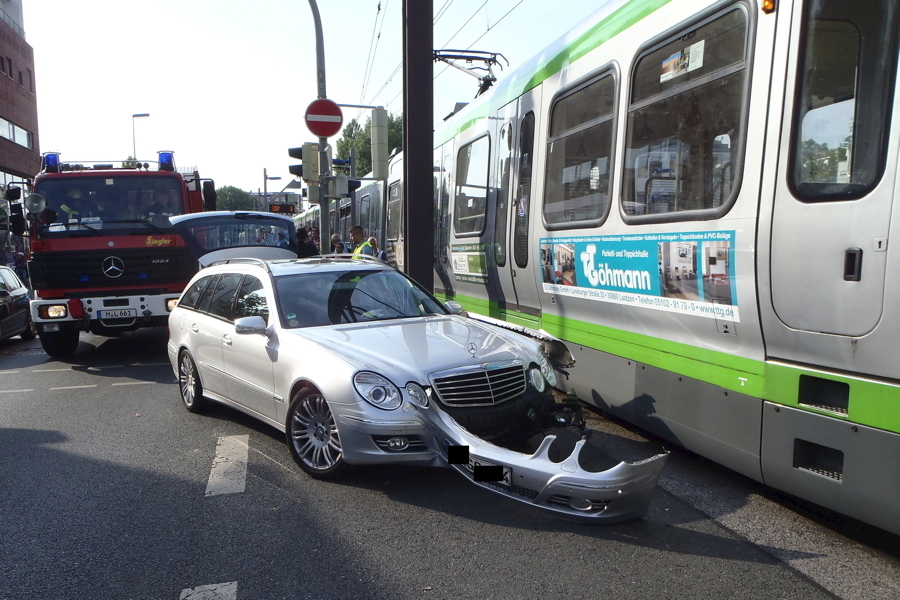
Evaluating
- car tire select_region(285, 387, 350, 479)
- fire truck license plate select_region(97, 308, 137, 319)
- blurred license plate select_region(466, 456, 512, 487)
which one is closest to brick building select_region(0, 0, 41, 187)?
fire truck license plate select_region(97, 308, 137, 319)

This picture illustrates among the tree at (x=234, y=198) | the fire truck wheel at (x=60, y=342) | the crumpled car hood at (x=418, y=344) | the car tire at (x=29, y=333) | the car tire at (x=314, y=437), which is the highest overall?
Result: the tree at (x=234, y=198)

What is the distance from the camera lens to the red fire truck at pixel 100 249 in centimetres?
1067

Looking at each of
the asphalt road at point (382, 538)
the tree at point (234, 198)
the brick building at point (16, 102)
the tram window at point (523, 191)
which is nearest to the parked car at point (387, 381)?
the asphalt road at point (382, 538)

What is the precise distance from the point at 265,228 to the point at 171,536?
7.80 meters

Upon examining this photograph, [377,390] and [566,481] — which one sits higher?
[377,390]

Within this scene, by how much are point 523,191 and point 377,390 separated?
350 cm

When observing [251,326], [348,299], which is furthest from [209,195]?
[251,326]

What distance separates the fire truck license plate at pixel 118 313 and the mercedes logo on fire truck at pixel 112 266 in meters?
0.50

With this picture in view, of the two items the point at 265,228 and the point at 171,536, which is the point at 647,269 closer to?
the point at 171,536

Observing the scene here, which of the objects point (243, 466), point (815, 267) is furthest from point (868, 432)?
point (243, 466)

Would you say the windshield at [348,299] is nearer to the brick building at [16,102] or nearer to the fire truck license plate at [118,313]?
the fire truck license plate at [118,313]

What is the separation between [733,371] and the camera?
14.6 ft

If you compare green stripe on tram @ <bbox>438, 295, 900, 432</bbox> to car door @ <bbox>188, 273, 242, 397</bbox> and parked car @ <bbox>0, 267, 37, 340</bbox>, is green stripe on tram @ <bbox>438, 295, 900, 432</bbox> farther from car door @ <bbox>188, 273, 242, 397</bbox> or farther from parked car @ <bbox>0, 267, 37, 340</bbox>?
parked car @ <bbox>0, 267, 37, 340</bbox>

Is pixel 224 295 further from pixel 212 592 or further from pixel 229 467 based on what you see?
pixel 212 592
